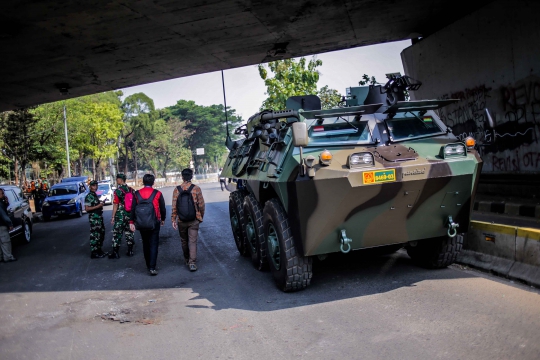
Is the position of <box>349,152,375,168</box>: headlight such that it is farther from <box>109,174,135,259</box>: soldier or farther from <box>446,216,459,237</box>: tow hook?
<box>109,174,135,259</box>: soldier

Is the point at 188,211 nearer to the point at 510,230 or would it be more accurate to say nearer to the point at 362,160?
the point at 362,160

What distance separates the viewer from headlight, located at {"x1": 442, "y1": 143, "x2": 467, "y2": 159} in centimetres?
579

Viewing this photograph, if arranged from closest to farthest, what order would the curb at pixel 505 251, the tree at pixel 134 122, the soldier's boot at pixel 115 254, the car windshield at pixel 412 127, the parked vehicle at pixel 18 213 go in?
the curb at pixel 505 251
the car windshield at pixel 412 127
the soldier's boot at pixel 115 254
the parked vehicle at pixel 18 213
the tree at pixel 134 122

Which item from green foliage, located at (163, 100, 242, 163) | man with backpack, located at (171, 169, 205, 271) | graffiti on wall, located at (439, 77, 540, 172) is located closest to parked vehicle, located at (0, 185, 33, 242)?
man with backpack, located at (171, 169, 205, 271)

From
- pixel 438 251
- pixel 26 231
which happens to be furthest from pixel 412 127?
pixel 26 231

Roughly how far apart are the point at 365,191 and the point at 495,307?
1.73 metres

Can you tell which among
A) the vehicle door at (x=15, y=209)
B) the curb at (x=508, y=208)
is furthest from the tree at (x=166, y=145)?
the curb at (x=508, y=208)

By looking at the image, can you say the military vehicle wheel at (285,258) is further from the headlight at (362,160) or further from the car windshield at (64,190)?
the car windshield at (64,190)

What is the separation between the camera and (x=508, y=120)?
9.94 meters

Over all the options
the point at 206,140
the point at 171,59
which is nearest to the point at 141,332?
the point at 171,59

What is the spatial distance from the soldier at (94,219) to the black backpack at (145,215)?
7.59 ft

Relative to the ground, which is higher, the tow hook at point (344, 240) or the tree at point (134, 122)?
the tree at point (134, 122)

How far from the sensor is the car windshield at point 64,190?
21578 millimetres

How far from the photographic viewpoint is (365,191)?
546 centimetres
